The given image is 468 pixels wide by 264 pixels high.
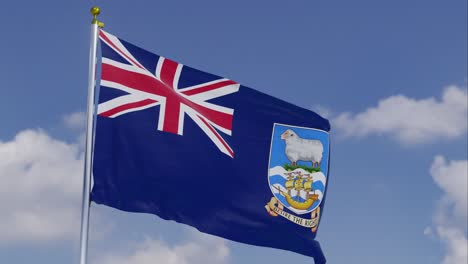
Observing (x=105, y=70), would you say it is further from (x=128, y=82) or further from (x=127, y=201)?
(x=127, y=201)

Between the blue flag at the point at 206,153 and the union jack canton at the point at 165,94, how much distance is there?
0.09 ft

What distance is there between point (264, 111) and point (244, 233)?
372 centimetres

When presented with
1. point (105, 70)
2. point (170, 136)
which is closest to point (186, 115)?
point (170, 136)

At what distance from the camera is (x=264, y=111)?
22734 mm

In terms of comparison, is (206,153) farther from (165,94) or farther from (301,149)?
(301,149)

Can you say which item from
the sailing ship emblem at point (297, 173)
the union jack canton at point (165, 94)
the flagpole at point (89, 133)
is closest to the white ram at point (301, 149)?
the sailing ship emblem at point (297, 173)

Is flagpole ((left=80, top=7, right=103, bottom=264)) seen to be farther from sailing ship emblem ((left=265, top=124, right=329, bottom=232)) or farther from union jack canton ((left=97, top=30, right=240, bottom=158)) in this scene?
sailing ship emblem ((left=265, top=124, right=329, bottom=232))

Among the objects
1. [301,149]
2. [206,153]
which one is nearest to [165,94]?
[206,153]

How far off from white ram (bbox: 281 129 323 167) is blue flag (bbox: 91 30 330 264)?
0.11ft

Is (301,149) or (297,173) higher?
(301,149)

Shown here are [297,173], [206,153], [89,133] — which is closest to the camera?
[89,133]

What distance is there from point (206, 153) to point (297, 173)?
2950 mm

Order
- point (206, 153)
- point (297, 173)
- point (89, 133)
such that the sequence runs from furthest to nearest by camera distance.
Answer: point (297, 173) → point (206, 153) → point (89, 133)

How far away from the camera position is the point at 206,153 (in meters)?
21.2
